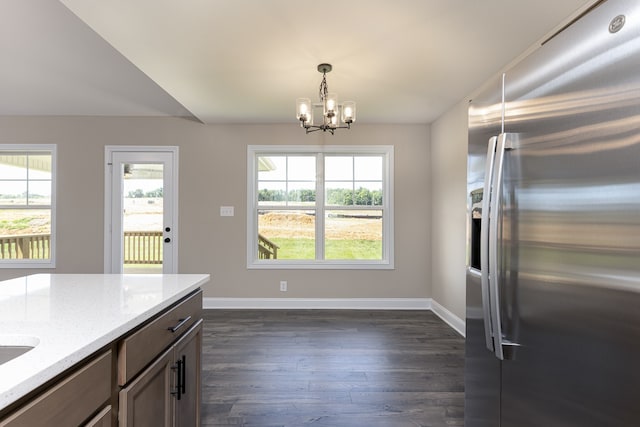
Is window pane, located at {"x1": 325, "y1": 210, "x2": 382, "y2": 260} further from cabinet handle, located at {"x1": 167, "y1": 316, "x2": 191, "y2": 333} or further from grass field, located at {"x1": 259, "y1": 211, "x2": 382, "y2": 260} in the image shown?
cabinet handle, located at {"x1": 167, "y1": 316, "x2": 191, "y2": 333}

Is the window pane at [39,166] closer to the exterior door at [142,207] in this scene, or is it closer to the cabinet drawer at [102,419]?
the exterior door at [142,207]

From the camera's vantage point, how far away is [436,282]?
405 centimetres

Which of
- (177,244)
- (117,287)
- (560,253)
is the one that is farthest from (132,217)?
(560,253)

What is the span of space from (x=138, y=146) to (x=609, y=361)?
15.6 ft

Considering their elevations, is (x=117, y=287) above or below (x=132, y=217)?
below

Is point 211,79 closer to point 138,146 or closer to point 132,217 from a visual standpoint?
point 138,146

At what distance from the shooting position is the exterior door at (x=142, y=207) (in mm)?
4160

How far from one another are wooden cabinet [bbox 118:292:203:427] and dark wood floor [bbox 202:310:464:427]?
64 centimetres

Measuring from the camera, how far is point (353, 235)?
4.33m

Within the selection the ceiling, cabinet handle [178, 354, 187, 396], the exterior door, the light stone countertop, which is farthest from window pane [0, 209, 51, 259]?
cabinet handle [178, 354, 187, 396]

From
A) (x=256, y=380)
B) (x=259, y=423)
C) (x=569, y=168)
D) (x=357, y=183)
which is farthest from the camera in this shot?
(x=357, y=183)

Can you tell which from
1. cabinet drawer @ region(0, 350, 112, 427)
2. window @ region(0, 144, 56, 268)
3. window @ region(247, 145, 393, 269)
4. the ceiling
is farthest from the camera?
window @ region(247, 145, 393, 269)

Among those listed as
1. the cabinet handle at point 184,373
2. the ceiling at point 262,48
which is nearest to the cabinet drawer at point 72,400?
the cabinet handle at point 184,373

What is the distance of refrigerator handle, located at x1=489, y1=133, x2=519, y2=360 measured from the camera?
1024mm
